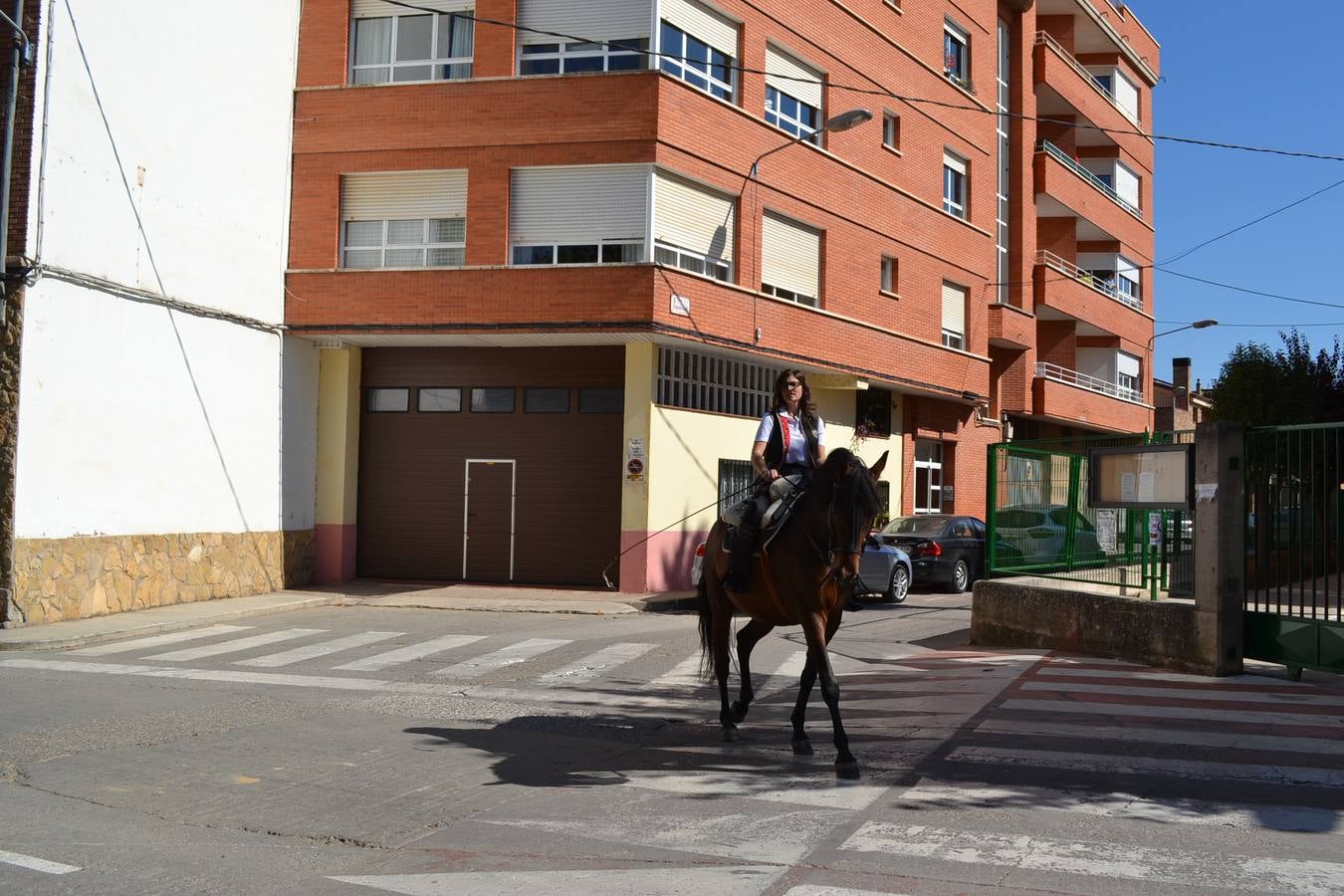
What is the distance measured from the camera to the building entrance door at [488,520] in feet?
69.7

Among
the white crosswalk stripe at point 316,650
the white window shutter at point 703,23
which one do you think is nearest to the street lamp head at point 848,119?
the white window shutter at point 703,23

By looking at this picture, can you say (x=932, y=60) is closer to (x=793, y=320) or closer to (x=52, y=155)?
(x=793, y=320)

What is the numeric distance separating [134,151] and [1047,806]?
15701 mm

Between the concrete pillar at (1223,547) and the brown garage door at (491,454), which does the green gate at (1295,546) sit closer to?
the concrete pillar at (1223,547)

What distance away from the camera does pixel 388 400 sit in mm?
21766

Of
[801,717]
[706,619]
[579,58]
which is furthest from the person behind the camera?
[579,58]

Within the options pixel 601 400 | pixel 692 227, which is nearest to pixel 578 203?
pixel 692 227

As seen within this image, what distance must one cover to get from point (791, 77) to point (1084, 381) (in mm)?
20428

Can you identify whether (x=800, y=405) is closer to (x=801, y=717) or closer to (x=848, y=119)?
(x=801, y=717)

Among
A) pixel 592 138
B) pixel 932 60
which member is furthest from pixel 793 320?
pixel 932 60

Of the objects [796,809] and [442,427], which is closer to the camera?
[796,809]

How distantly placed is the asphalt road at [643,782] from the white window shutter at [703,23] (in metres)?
12.7

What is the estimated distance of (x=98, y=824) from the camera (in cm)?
614

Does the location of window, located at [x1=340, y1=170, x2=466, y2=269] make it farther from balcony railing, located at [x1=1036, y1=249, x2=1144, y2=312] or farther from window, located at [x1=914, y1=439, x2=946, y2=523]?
balcony railing, located at [x1=1036, y1=249, x2=1144, y2=312]
